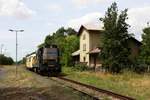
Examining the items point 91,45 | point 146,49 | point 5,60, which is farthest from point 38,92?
point 5,60

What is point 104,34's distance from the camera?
4388 cm

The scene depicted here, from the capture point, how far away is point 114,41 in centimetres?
4344

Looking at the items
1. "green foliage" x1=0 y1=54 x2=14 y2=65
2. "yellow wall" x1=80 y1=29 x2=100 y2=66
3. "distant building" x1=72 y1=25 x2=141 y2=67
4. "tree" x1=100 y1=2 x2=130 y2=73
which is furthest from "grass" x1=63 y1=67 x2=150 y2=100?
"green foliage" x1=0 y1=54 x2=14 y2=65

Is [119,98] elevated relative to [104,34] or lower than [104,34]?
lower

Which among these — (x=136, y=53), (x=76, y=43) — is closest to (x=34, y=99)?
(x=136, y=53)

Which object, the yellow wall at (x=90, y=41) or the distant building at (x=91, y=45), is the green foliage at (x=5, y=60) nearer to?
the distant building at (x=91, y=45)

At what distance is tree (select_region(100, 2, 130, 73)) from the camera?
43.6m

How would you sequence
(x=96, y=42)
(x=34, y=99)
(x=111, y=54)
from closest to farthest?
1. (x=34, y=99)
2. (x=111, y=54)
3. (x=96, y=42)

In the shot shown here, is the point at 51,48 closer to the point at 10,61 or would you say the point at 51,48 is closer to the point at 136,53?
the point at 136,53

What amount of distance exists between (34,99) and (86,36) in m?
51.2

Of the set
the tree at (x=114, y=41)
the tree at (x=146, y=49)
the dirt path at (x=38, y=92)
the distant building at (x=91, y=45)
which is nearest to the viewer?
the dirt path at (x=38, y=92)

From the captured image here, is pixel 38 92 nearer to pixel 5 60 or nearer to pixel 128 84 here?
pixel 128 84

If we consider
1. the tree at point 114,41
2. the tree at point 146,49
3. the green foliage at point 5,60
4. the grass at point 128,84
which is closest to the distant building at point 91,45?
the tree at point 146,49

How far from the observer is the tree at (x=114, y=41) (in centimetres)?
4359
